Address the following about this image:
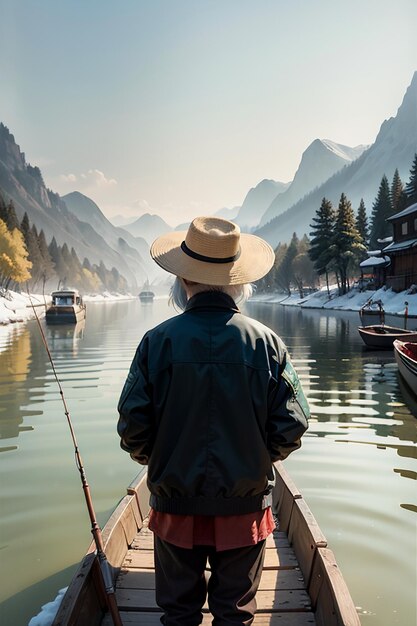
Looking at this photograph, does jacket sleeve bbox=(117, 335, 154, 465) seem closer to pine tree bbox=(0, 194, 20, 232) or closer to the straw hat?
the straw hat

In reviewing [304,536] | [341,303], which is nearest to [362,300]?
[341,303]

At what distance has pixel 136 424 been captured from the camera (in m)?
2.71

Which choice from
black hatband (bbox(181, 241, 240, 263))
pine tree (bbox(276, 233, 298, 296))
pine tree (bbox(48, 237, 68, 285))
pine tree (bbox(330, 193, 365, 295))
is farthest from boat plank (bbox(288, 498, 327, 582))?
pine tree (bbox(48, 237, 68, 285))

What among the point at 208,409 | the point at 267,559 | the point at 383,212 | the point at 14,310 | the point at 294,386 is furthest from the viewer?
the point at 383,212

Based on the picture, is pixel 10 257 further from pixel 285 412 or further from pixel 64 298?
pixel 285 412

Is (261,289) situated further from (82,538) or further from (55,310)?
(82,538)

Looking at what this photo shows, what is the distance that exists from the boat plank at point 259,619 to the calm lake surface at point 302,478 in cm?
135

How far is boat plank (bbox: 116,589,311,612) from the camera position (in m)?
3.95

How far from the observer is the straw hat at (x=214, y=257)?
9.51 feet

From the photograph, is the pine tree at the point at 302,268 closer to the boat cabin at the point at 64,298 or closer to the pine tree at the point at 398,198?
the pine tree at the point at 398,198

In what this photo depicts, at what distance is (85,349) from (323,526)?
21694 millimetres

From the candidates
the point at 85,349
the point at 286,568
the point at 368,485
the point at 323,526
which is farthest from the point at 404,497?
the point at 85,349

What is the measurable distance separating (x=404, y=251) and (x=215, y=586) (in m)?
53.7

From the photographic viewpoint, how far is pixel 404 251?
169ft
